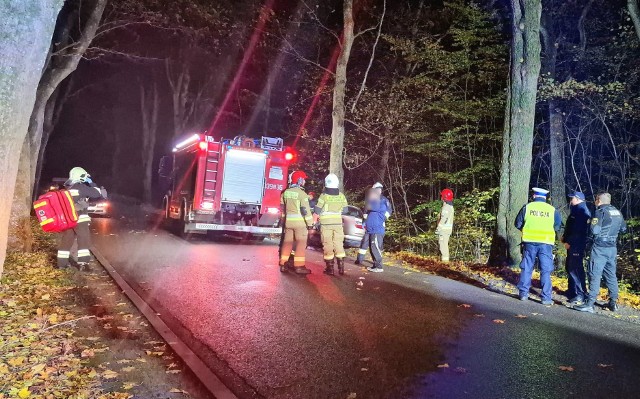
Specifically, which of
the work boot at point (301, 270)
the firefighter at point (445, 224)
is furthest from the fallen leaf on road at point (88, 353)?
the firefighter at point (445, 224)

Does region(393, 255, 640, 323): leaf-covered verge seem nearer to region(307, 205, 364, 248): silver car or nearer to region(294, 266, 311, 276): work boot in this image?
Answer: region(307, 205, 364, 248): silver car

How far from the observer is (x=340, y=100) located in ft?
50.6

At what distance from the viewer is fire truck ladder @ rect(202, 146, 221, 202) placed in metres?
14.3

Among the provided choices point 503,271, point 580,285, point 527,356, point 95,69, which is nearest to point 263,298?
point 527,356

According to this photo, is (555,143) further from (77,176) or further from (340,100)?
(77,176)

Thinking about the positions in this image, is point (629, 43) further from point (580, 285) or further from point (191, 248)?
point (191, 248)

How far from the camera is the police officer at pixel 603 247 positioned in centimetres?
733

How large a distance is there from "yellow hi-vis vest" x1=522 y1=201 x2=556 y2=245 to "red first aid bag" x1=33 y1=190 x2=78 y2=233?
7.46 m

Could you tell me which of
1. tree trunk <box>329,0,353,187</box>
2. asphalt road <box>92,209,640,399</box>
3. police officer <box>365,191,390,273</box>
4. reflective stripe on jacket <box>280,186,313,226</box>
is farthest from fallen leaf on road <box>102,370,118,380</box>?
tree trunk <box>329,0,353,187</box>

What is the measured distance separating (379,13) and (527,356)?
1479cm

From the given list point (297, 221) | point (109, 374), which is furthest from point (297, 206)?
point (109, 374)

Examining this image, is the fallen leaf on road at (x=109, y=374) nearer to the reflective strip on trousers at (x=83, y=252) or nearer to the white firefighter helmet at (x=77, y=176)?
the reflective strip on trousers at (x=83, y=252)

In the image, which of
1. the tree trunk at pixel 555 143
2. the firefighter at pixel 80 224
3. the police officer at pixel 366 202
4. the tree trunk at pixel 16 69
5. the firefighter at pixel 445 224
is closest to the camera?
the tree trunk at pixel 16 69

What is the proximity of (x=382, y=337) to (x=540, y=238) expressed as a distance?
3.61 meters
